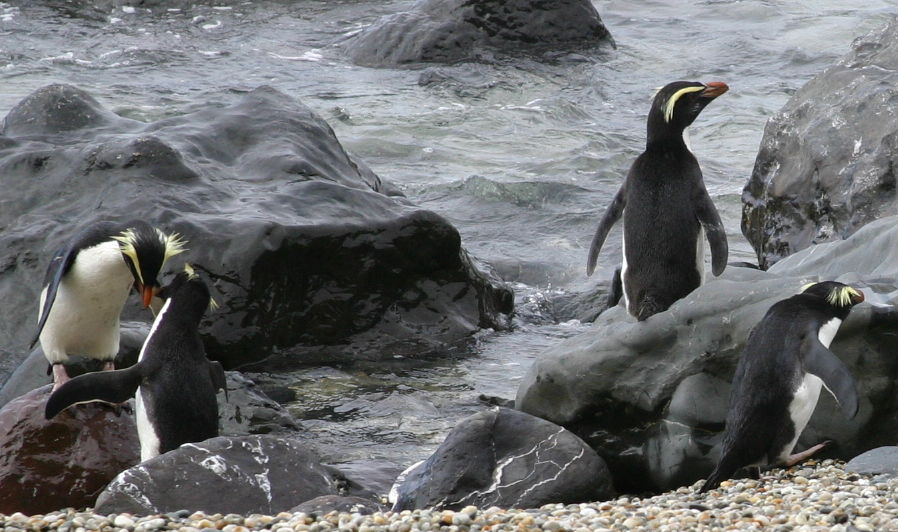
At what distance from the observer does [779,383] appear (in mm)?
5352

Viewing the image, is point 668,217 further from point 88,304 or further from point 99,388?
point 88,304

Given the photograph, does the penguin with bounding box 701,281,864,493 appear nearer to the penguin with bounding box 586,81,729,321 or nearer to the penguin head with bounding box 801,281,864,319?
the penguin head with bounding box 801,281,864,319

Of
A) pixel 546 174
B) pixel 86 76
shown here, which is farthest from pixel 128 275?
pixel 86 76

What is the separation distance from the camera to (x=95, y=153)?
850 centimetres

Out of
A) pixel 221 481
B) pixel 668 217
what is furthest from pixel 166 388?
pixel 668 217

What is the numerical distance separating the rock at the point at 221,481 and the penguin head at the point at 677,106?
2.34 m

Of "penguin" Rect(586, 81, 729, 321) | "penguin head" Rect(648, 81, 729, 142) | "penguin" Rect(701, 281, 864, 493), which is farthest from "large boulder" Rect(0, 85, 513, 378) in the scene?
"penguin" Rect(701, 281, 864, 493)

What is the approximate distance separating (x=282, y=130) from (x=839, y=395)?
528 centimetres

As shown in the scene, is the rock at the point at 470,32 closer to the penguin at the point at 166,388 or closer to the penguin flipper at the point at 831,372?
the penguin at the point at 166,388

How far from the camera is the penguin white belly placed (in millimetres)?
6477

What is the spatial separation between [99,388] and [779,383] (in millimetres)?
2797

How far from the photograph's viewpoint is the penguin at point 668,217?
6.30 m

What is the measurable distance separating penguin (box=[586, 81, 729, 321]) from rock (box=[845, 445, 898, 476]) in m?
1.33

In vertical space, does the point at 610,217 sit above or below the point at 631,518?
above
